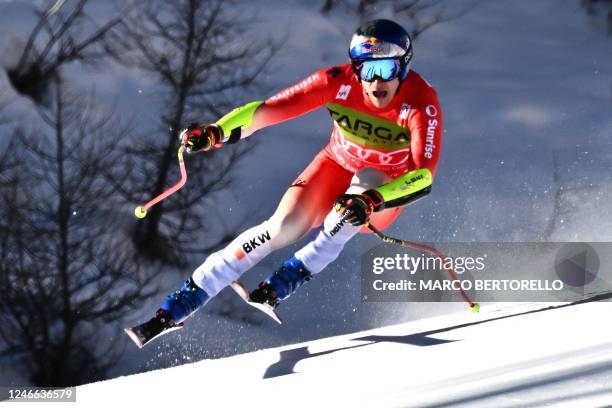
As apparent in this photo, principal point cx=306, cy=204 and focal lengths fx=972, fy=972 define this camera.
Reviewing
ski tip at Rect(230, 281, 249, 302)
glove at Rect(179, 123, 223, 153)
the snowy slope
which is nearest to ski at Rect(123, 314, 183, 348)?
the snowy slope

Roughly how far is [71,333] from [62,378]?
38cm

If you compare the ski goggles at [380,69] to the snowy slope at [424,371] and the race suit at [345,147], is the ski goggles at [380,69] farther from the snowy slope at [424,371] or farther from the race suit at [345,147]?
the snowy slope at [424,371]

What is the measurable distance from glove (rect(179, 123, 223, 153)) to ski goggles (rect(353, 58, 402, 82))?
76 centimetres

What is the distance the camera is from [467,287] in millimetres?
7180

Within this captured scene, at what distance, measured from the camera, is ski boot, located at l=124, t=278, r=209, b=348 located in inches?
185

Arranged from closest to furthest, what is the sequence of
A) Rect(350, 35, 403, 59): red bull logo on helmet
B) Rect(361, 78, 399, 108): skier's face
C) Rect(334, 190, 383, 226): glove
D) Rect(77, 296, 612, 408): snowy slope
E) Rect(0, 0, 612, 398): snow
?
Rect(77, 296, 612, 408): snowy slope → Rect(334, 190, 383, 226): glove → Rect(350, 35, 403, 59): red bull logo on helmet → Rect(361, 78, 399, 108): skier's face → Rect(0, 0, 612, 398): snow

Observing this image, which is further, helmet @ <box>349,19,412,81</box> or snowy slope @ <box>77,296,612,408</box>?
helmet @ <box>349,19,412,81</box>

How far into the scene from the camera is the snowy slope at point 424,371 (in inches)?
153

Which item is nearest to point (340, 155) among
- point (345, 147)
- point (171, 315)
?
point (345, 147)

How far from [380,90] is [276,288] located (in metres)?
1.11

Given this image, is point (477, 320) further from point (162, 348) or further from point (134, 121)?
point (134, 121)

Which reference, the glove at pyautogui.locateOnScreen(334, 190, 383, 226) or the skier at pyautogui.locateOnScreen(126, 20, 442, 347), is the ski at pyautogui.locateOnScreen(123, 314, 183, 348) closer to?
the skier at pyautogui.locateOnScreen(126, 20, 442, 347)

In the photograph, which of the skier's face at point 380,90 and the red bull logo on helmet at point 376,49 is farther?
the skier's face at point 380,90

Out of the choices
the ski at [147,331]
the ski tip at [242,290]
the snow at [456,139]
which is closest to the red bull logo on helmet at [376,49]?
the ski tip at [242,290]
